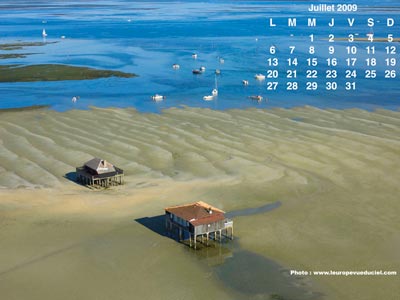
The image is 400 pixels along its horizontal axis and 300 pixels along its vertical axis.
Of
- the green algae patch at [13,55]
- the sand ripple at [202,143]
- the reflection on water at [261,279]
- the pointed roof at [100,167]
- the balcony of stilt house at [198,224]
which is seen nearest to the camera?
the reflection on water at [261,279]

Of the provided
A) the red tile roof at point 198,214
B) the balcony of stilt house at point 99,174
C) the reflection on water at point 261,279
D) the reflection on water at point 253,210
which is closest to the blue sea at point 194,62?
the balcony of stilt house at point 99,174

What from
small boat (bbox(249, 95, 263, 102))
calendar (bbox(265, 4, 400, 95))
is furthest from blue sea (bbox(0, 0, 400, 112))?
small boat (bbox(249, 95, 263, 102))

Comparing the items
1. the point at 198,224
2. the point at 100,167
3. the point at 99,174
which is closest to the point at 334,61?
the point at 100,167

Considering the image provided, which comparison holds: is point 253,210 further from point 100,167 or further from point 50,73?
point 50,73

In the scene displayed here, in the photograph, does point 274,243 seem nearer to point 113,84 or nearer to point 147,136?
point 147,136

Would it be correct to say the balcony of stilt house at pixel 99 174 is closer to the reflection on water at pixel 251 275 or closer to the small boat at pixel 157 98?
the reflection on water at pixel 251 275

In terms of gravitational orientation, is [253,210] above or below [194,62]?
below
